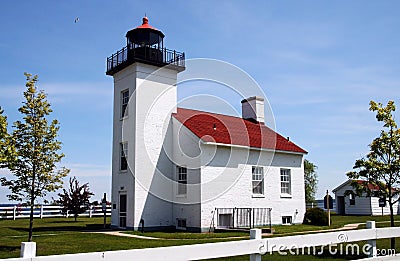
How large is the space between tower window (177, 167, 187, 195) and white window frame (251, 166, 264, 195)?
390cm

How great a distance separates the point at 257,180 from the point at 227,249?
1699 centimetres

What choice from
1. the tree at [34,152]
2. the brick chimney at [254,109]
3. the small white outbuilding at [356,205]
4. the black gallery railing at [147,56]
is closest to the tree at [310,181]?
the small white outbuilding at [356,205]

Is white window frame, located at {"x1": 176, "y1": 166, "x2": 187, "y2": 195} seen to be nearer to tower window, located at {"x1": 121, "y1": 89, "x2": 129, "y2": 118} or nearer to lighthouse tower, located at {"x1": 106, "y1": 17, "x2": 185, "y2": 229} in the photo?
lighthouse tower, located at {"x1": 106, "y1": 17, "x2": 185, "y2": 229}

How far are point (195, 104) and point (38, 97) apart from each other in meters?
11.6

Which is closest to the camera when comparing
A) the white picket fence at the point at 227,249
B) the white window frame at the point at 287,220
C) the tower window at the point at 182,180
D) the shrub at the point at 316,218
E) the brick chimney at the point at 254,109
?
the white picket fence at the point at 227,249

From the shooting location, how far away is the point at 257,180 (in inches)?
904

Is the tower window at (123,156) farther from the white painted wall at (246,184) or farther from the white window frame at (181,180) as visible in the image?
the white painted wall at (246,184)

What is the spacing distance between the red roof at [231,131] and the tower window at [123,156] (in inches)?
122

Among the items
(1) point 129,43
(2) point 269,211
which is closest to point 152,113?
(1) point 129,43

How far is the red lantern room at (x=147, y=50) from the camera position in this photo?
22094 millimetres

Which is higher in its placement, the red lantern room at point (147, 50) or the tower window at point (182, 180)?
the red lantern room at point (147, 50)

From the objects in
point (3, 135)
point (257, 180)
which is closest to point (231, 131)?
point (257, 180)

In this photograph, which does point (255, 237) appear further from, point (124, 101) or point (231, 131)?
point (124, 101)

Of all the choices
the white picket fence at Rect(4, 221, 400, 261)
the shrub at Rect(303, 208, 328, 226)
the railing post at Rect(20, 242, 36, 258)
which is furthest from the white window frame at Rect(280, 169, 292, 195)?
the railing post at Rect(20, 242, 36, 258)
